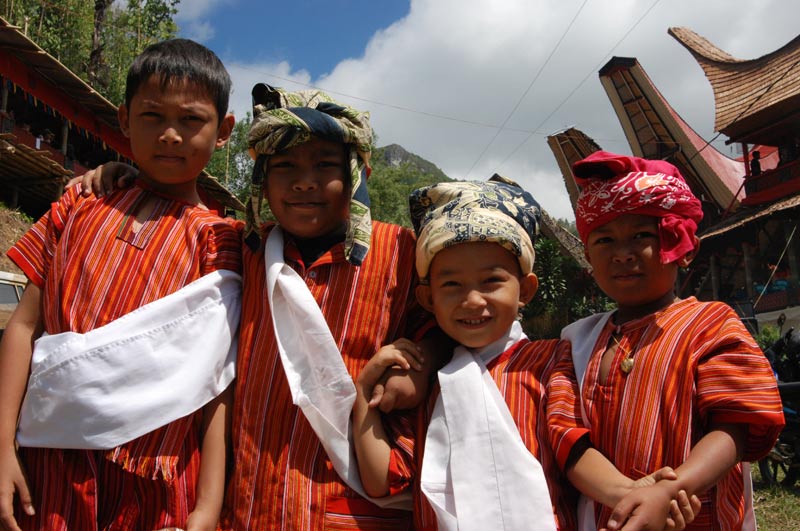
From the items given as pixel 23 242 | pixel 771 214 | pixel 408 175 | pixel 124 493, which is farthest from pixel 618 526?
pixel 408 175

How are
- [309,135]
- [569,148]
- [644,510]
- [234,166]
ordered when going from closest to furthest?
[644,510] < [309,135] < [569,148] < [234,166]

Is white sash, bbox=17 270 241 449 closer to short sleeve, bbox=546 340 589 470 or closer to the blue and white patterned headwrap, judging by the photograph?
the blue and white patterned headwrap

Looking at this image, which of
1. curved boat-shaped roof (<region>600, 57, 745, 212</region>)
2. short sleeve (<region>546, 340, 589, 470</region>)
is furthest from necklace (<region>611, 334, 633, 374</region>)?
curved boat-shaped roof (<region>600, 57, 745, 212</region>)

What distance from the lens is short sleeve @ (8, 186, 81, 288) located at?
180 cm

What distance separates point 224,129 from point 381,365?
1.01m

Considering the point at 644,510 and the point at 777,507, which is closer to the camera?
the point at 644,510

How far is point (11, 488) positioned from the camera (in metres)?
1.58

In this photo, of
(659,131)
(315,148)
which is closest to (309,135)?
(315,148)

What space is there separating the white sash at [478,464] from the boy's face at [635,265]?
461 mm

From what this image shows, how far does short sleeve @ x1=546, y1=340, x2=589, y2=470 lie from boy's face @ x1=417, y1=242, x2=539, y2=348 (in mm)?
200

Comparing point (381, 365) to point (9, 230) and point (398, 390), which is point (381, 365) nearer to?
point (398, 390)

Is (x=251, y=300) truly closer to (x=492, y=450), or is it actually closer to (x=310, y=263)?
(x=310, y=263)

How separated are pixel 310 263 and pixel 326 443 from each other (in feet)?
1.84

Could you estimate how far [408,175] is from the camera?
118ft
